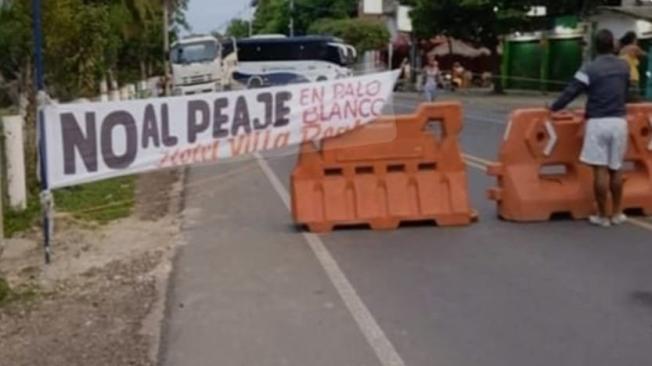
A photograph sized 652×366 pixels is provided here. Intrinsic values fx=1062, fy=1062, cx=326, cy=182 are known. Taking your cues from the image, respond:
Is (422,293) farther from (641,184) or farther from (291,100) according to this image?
(641,184)

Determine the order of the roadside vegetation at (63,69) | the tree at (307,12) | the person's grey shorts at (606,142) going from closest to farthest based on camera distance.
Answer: the person's grey shorts at (606,142) → the roadside vegetation at (63,69) → the tree at (307,12)

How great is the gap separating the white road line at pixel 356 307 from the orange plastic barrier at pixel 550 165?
213 cm

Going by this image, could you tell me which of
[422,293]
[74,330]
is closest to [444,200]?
[422,293]

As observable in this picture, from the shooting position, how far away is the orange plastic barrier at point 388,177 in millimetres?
10383

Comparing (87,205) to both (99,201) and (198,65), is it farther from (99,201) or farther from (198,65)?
(198,65)

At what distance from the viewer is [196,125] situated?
10133 millimetres

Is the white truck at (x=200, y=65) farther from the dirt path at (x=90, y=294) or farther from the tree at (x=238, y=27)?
the tree at (x=238, y=27)

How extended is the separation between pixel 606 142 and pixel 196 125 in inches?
155

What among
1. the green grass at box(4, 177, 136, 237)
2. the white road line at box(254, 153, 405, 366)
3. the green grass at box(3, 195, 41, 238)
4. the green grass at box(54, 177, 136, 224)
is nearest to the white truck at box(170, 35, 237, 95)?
the green grass at box(54, 177, 136, 224)

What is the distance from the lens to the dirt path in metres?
6.43

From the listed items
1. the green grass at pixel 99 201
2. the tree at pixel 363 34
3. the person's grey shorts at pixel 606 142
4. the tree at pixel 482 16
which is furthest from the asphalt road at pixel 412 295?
the tree at pixel 363 34

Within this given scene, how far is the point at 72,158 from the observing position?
30.2 ft

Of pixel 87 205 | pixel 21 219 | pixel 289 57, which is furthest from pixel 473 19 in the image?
pixel 21 219

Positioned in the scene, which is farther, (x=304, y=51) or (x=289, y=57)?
(x=289, y=57)
